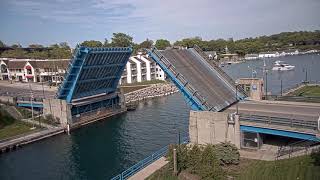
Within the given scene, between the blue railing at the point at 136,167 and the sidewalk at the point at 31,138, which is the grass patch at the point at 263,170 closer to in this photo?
the blue railing at the point at 136,167

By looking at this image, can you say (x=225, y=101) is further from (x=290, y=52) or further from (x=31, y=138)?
(x=290, y=52)

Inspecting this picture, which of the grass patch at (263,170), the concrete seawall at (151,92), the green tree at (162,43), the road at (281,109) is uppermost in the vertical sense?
the green tree at (162,43)

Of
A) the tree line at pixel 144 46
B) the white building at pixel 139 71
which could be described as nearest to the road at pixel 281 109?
the white building at pixel 139 71

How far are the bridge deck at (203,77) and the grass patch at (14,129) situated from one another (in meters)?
21.0

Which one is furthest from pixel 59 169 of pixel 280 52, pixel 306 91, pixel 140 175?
pixel 280 52

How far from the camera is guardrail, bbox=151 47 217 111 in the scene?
32.3m

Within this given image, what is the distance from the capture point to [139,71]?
85.9 metres

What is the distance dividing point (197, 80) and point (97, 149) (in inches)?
508

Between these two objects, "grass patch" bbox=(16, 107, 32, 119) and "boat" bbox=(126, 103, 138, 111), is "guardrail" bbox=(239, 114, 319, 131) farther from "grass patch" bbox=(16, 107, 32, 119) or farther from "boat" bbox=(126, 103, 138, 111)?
"grass patch" bbox=(16, 107, 32, 119)

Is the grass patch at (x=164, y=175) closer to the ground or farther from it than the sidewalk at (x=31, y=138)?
farther from it

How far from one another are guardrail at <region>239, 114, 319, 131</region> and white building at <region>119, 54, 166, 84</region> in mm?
54293

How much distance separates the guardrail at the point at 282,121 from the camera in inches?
1030

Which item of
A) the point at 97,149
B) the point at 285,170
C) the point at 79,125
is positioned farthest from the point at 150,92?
the point at 285,170

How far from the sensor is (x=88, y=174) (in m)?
30.7
